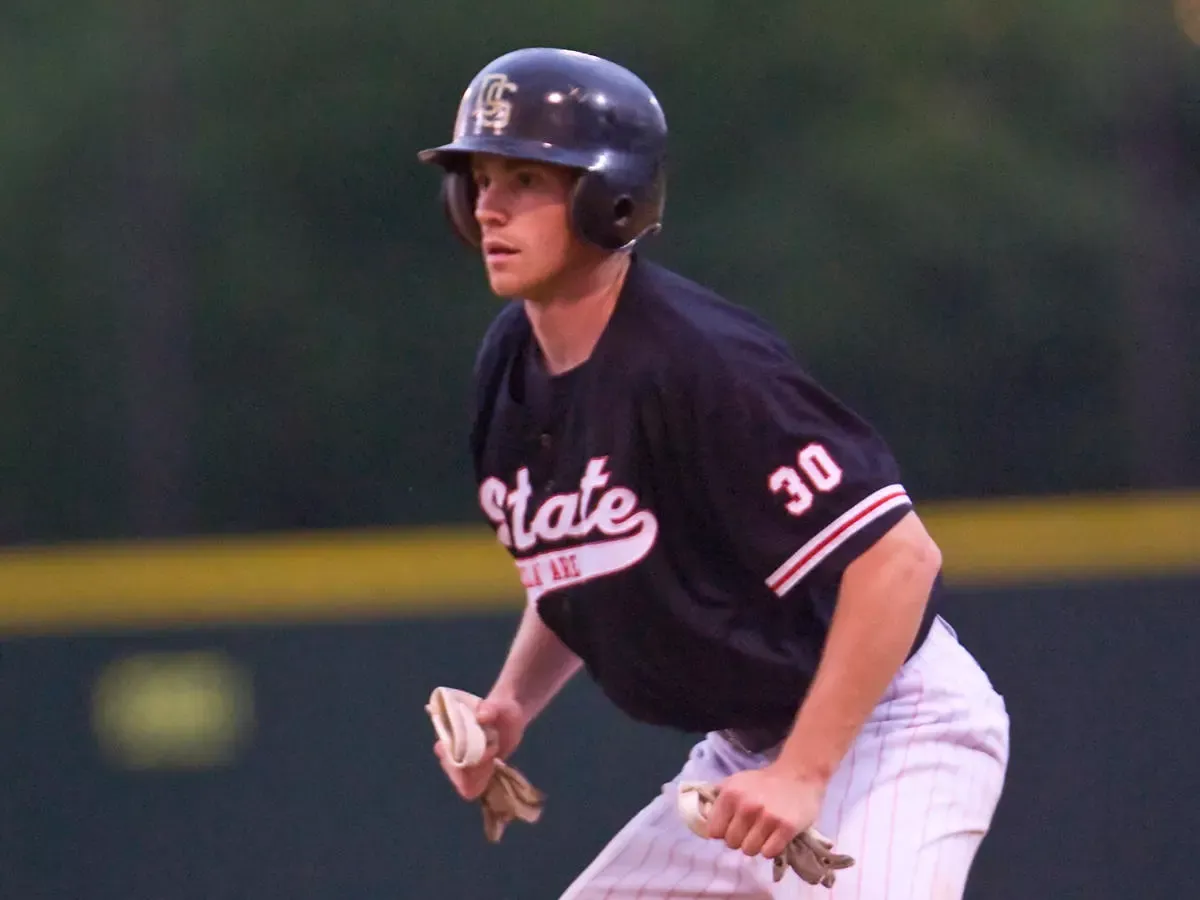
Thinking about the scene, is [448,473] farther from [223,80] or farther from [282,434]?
[223,80]

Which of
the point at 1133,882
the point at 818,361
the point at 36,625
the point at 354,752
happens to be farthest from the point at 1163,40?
the point at 36,625

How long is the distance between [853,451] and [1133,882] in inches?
90.6

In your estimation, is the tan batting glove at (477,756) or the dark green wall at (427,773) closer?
the tan batting glove at (477,756)

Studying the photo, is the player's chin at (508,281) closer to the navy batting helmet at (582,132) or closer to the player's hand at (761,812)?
the navy batting helmet at (582,132)

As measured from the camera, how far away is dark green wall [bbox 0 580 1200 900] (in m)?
4.26

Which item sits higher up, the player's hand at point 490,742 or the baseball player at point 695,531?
the baseball player at point 695,531

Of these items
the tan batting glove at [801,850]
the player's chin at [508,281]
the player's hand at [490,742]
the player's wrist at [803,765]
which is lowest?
the player's hand at [490,742]

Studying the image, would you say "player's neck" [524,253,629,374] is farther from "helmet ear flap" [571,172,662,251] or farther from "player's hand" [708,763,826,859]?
"player's hand" [708,763,826,859]

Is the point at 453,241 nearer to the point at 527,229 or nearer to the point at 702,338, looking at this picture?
the point at 527,229

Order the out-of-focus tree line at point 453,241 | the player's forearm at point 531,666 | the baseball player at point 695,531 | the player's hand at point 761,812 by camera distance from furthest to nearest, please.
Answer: the out-of-focus tree line at point 453,241, the player's forearm at point 531,666, the baseball player at point 695,531, the player's hand at point 761,812

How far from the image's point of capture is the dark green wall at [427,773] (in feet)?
14.0

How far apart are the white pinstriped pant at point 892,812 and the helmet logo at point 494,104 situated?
956 millimetres

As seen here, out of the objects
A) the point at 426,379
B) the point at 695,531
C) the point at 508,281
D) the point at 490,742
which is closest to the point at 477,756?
the point at 490,742

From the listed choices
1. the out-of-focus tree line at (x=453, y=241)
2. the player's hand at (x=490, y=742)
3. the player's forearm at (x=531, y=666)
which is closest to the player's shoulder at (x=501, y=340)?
the player's forearm at (x=531, y=666)
